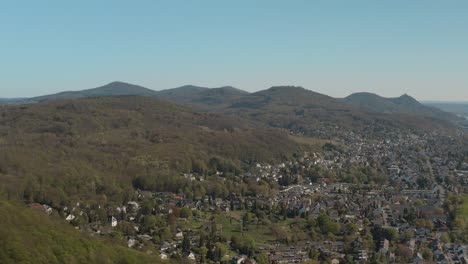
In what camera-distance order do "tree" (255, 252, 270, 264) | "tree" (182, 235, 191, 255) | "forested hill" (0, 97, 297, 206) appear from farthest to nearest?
"forested hill" (0, 97, 297, 206) → "tree" (182, 235, 191, 255) → "tree" (255, 252, 270, 264)

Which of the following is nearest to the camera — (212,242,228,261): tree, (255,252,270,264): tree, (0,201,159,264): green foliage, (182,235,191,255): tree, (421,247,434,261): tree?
(0,201,159,264): green foliage

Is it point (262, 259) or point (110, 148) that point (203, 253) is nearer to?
point (262, 259)

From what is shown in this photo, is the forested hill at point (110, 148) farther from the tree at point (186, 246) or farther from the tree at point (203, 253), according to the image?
the tree at point (203, 253)

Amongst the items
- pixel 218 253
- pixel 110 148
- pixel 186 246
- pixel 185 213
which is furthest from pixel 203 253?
pixel 110 148

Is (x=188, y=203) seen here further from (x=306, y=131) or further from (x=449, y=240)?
(x=306, y=131)

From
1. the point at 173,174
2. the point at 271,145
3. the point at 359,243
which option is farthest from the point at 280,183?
the point at 359,243

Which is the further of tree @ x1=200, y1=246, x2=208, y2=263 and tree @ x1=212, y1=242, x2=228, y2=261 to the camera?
tree @ x1=212, y1=242, x2=228, y2=261


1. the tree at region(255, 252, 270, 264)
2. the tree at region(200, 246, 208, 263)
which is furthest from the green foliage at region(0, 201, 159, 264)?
the tree at region(255, 252, 270, 264)

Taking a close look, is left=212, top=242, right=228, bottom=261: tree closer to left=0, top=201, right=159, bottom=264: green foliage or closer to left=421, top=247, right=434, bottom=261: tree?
left=0, top=201, right=159, bottom=264: green foliage

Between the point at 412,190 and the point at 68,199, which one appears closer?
the point at 68,199
